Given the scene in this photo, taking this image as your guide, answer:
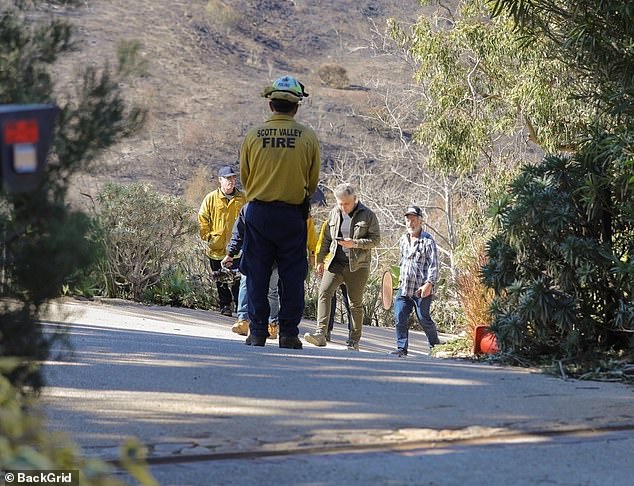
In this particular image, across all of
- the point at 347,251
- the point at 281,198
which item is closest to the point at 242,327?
the point at 347,251

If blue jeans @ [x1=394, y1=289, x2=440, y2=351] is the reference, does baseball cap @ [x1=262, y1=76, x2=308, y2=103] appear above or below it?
above

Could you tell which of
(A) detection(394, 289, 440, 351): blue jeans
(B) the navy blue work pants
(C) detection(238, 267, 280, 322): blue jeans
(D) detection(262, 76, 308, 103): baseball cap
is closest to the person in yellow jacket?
(C) detection(238, 267, 280, 322): blue jeans

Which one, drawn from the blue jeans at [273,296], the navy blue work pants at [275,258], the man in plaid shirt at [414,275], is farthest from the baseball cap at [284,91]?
the man in plaid shirt at [414,275]

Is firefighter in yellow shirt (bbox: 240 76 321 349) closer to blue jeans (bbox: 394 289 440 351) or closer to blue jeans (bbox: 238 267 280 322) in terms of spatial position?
blue jeans (bbox: 238 267 280 322)

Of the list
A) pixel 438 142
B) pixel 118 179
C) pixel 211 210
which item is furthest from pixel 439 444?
pixel 118 179

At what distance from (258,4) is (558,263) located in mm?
48958

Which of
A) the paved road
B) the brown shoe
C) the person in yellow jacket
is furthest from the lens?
the person in yellow jacket

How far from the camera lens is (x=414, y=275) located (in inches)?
564

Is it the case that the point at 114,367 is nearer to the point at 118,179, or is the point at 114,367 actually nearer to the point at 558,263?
the point at 558,263

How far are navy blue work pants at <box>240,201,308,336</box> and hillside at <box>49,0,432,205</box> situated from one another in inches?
1167

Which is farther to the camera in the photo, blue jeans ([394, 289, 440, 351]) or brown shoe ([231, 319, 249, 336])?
blue jeans ([394, 289, 440, 351])

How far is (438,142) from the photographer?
75.4 feet

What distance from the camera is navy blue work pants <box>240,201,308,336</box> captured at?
32.2ft

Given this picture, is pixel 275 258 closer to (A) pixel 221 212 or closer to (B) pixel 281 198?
(B) pixel 281 198
